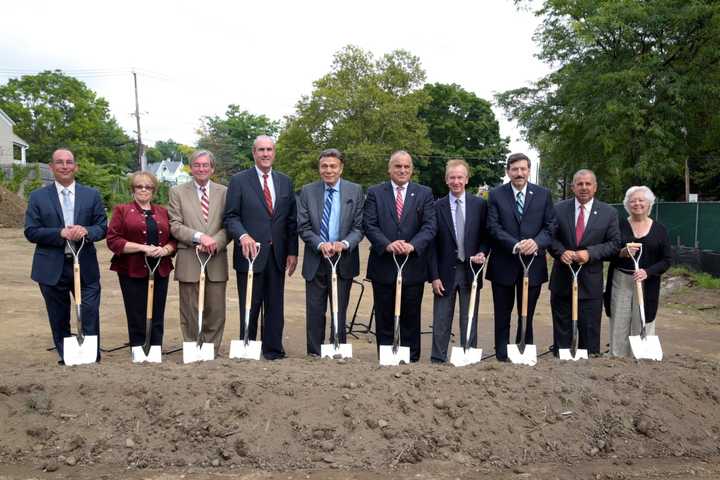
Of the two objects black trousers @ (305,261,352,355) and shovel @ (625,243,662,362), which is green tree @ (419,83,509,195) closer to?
shovel @ (625,243,662,362)

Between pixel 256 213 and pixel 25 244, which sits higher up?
pixel 256 213

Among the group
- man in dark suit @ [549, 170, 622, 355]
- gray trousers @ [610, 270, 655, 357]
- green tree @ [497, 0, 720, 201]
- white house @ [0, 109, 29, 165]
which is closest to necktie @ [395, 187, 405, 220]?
man in dark suit @ [549, 170, 622, 355]

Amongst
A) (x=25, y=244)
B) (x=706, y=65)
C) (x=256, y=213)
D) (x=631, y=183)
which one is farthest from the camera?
(x=25, y=244)

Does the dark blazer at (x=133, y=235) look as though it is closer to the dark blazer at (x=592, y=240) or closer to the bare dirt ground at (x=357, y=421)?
the bare dirt ground at (x=357, y=421)

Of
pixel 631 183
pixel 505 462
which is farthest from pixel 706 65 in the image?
pixel 505 462

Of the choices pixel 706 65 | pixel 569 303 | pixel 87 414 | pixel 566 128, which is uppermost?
pixel 706 65

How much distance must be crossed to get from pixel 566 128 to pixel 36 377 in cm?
1554

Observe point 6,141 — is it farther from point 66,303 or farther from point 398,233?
point 398,233

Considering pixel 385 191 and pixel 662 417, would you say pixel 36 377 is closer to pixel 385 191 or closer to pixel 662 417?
pixel 385 191

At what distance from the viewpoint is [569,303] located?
228 inches

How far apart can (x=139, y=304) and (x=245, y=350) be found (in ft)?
→ 4.11

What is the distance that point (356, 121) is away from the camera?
38.2 m

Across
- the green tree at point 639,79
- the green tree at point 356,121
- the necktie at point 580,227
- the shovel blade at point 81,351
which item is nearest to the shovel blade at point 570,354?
the necktie at point 580,227

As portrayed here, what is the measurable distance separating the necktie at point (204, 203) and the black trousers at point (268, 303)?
0.66 metres
